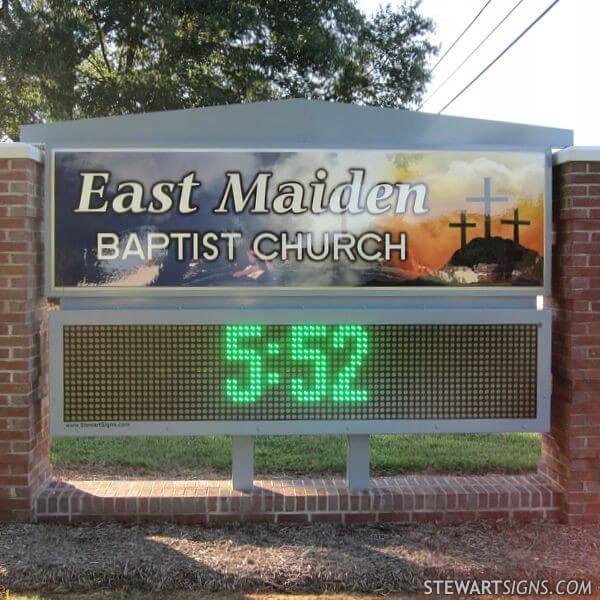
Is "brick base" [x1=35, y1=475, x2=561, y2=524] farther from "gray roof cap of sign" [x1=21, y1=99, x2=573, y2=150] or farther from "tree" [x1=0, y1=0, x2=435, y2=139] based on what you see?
"tree" [x1=0, y1=0, x2=435, y2=139]

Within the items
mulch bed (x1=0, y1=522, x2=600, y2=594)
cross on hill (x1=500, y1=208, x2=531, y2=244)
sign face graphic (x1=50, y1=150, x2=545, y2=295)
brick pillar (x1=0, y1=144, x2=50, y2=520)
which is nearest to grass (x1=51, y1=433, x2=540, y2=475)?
mulch bed (x1=0, y1=522, x2=600, y2=594)

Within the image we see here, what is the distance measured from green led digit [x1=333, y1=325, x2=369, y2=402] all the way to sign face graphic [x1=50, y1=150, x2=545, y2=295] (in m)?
0.35

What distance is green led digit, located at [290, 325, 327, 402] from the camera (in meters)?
4.89

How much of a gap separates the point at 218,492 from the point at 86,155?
2.62m

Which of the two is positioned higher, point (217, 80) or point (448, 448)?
point (217, 80)

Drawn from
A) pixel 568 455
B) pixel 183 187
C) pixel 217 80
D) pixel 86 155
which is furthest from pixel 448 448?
pixel 217 80

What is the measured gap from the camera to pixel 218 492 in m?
5.05

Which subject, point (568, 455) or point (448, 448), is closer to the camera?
point (568, 455)

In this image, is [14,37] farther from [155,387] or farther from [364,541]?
[364,541]

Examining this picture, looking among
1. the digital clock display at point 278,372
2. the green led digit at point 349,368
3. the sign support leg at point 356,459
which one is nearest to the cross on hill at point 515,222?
the digital clock display at point 278,372

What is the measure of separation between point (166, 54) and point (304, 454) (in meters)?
12.0

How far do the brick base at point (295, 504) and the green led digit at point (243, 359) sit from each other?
76 cm

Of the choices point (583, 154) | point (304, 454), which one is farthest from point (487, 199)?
point (304, 454)

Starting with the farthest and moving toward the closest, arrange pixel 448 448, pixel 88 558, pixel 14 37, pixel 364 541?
pixel 14 37 → pixel 448 448 → pixel 364 541 → pixel 88 558
